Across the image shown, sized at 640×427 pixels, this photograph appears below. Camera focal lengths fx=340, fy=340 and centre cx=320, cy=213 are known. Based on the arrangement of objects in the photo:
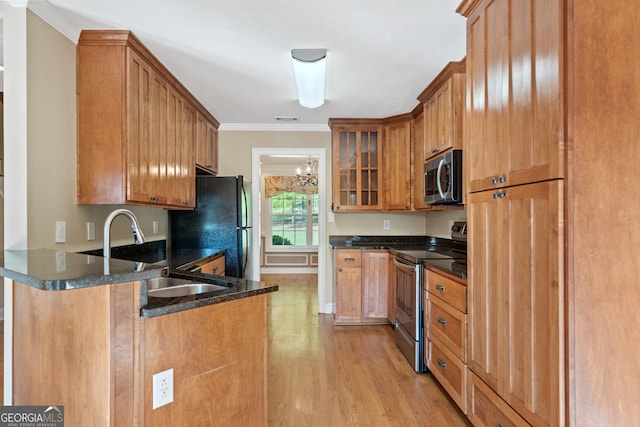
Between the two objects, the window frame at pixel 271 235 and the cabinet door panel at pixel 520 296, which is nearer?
the cabinet door panel at pixel 520 296

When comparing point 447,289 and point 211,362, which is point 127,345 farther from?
point 447,289

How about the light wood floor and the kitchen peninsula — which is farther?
the light wood floor

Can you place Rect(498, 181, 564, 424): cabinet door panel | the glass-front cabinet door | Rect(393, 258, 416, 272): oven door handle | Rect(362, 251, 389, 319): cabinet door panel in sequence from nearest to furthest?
Rect(498, 181, 564, 424): cabinet door panel → Rect(393, 258, 416, 272): oven door handle → Rect(362, 251, 389, 319): cabinet door panel → the glass-front cabinet door

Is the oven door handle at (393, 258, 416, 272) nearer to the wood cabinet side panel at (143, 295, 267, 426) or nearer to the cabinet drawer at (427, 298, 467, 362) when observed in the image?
the cabinet drawer at (427, 298, 467, 362)

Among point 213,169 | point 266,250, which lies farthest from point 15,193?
point 266,250

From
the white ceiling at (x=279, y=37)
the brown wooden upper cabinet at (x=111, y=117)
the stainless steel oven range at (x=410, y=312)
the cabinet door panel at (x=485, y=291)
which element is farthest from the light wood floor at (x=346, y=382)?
the white ceiling at (x=279, y=37)

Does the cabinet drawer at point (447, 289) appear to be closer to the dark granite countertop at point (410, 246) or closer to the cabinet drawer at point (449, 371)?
the dark granite countertop at point (410, 246)

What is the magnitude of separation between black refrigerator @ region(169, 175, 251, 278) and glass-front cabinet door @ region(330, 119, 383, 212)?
117 centimetres

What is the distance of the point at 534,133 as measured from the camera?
128cm

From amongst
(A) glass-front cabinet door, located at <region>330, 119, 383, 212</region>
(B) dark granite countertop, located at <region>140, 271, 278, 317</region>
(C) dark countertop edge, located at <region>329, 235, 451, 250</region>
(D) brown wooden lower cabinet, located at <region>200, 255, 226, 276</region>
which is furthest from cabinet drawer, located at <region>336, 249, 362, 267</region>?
(B) dark granite countertop, located at <region>140, 271, 278, 317</region>

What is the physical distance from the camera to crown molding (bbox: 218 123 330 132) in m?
4.12

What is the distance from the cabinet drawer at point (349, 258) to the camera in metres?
3.74

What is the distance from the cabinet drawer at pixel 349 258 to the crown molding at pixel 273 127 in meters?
1.52

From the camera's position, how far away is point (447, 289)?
217 cm
